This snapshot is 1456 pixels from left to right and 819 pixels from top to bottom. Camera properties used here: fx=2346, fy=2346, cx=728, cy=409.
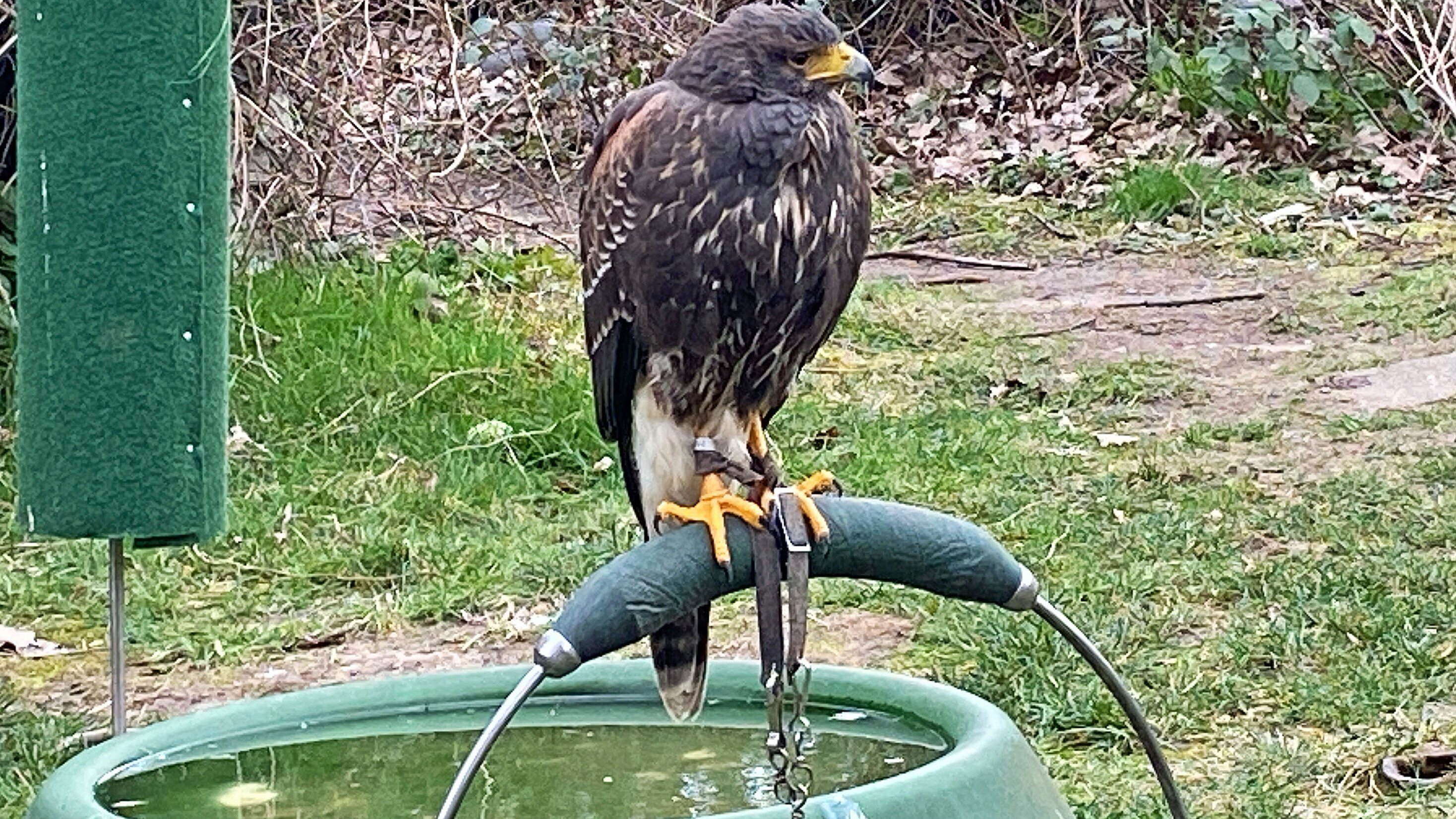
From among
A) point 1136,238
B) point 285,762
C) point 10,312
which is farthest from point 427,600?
point 1136,238

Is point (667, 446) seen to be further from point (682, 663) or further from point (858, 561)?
point (858, 561)

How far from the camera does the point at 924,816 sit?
2.05 meters

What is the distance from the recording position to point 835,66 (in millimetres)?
3193

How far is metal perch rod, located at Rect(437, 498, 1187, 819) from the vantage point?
210 cm

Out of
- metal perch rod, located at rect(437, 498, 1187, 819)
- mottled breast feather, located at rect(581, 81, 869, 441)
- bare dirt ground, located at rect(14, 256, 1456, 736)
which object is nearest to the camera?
metal perch rod, located at rect(437, 498, 1187, 819)

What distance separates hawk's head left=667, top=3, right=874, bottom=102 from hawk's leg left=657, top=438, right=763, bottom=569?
52 centimetres

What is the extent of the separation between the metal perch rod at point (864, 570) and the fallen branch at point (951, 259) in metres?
6.50

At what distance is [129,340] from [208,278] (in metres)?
0.16

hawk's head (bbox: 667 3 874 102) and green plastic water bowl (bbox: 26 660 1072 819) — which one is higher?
hawk's head (bbox: 667 3 874 102)

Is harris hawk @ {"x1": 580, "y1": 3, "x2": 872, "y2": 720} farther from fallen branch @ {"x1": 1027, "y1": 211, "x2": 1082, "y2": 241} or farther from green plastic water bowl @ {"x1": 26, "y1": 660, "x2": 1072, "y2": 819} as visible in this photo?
fallen branch @ {"x1": 1027, "y1": 211, "x2": 1082, "y2": 241}

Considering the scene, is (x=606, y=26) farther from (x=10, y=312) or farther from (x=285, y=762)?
(x=285, y=762)

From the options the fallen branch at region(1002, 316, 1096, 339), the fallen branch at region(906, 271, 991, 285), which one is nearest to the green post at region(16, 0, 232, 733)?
the fallen branch at region(1002, 316, 1096, 339)

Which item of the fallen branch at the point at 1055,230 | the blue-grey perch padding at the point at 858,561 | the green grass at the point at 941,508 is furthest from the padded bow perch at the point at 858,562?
the fallen branch at the point at 1055,230

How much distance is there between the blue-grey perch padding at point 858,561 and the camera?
215cm
